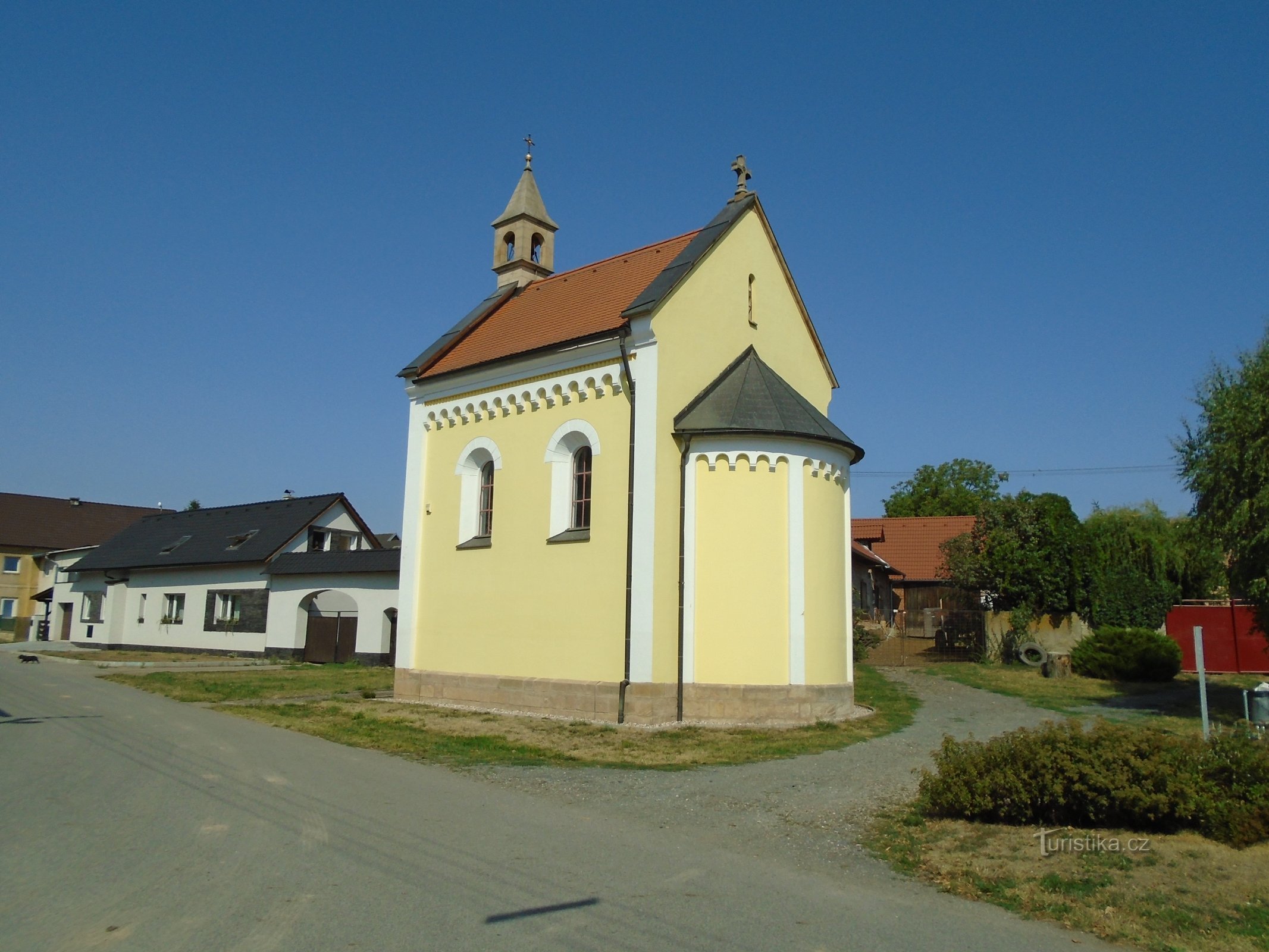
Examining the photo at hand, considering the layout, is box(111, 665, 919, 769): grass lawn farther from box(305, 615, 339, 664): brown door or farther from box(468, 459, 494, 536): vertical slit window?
box(305, 615, 339, 664): brown door

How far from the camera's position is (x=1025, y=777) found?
7.96 meters

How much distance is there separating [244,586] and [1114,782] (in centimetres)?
3516

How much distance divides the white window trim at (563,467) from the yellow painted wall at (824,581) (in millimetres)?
4373

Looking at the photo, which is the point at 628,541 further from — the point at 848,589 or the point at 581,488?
the point at 848,589

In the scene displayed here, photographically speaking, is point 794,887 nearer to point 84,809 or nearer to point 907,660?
point 84,809

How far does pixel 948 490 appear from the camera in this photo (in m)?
68.4

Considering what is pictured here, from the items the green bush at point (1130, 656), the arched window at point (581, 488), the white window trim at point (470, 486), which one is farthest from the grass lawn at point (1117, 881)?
the green bush at point (1130, 656)

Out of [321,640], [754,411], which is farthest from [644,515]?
[321,640]

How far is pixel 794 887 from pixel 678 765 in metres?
5.49

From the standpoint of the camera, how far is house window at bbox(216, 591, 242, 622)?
36.6 meters

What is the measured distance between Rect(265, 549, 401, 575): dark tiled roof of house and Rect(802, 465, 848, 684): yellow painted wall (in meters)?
16.9

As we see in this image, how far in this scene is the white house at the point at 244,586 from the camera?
3219 cm

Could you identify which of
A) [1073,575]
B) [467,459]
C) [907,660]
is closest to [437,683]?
A: [467,459]

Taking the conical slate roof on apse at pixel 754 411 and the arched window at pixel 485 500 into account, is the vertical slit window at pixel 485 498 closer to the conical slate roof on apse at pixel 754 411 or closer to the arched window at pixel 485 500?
the arched window at pixel 485 500
